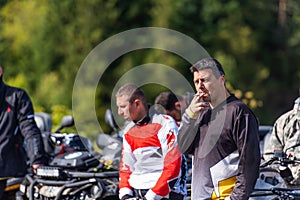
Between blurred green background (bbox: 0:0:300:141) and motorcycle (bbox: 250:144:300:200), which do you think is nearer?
motorcycle (bbox: 250:144:300:200)

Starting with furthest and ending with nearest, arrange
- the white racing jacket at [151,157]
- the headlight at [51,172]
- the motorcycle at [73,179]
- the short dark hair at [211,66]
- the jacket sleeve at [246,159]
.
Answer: the headlight at [51,172] → the motorcycle at [73,179] → the white racing jacket at [151,157] → the short dark hair at [211,66] → the jacket sleeve at [246,159]

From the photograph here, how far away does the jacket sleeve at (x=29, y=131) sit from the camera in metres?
8.30

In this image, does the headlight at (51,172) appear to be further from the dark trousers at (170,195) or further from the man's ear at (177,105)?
the dark trousers at (170,195)

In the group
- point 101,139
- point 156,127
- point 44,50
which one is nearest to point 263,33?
point 44,50

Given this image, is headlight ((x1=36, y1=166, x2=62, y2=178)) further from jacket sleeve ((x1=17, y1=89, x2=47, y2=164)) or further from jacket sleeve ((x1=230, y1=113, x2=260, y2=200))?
jacket sleeve ((x1=230, y1=113, x2=260, y2=200))

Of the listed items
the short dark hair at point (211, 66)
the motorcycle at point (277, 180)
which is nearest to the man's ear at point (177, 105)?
the motorcycle at point (277, 180)

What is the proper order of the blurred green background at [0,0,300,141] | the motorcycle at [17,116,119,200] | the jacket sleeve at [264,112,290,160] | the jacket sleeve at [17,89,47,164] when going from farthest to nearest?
the blurred green background at [0,0,300,141] → the jacket sleeve at [17,89,47,164] → the motorcycle at [17,116,119,200] → the jacket sleeve at [264,112,290,160]

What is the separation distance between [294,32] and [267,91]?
2.51 m

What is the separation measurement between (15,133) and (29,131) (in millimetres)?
214

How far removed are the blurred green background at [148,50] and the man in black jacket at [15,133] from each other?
15454mm

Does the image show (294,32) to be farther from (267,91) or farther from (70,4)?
(70,4)

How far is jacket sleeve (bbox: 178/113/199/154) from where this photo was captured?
220 inches

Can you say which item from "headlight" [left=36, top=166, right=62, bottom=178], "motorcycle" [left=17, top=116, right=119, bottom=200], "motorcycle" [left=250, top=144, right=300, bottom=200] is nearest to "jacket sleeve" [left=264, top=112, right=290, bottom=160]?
"motorcycle" [left=250, top=144, right=300, bottom=200]

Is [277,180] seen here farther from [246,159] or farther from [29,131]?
[29,131]
